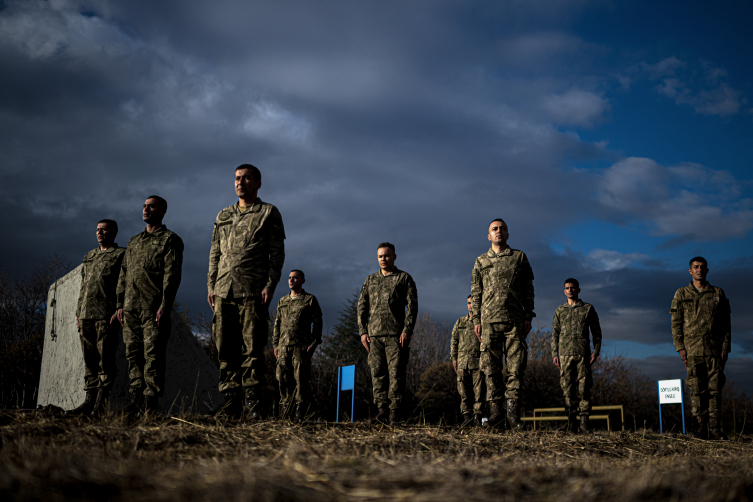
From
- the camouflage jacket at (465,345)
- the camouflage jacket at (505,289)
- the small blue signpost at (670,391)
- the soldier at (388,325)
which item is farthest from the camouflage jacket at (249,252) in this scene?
the small blue signpost at (670,391)

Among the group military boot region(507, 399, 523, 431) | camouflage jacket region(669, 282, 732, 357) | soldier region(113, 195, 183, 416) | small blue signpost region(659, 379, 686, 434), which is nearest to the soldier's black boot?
military boot region(507, 399, 523, 431)

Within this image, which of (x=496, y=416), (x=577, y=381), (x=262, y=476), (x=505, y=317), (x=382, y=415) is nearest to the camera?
(x=262, y=476)

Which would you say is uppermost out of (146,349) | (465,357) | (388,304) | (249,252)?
(249,252)

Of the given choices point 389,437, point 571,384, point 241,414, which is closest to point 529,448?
point 389,437

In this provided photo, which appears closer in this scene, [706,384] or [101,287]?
[101,287]

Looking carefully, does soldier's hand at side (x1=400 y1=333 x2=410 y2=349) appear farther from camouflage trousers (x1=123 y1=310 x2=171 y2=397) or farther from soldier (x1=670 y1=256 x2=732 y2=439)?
soldier (x1=670 y1=256 x2=732 y2=439)

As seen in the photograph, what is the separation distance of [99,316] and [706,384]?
8.48m

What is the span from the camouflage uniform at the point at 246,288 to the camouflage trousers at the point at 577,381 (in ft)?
19.4

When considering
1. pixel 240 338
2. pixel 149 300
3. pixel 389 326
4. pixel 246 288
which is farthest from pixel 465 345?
pixel 149 300

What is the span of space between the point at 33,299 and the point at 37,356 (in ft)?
20.1

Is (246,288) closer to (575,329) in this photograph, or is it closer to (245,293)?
(245,293)

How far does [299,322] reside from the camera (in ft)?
28.5

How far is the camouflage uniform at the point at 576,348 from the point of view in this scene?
8734mm

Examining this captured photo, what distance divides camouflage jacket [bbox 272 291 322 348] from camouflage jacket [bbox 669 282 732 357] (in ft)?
19.1
